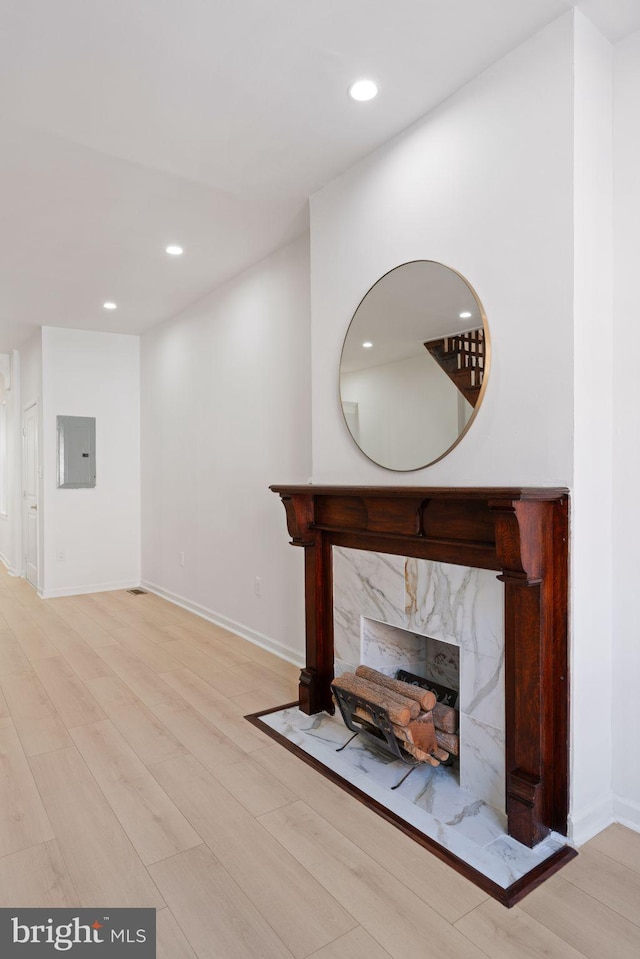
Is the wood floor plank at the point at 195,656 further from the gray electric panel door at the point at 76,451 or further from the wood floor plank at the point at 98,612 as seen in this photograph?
the gray electric panel door at the point at 76,451

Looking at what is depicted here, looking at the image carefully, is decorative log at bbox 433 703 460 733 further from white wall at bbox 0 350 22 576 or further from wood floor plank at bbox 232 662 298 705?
white wall at bbox 0 350 22 576

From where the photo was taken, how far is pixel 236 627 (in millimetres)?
4305

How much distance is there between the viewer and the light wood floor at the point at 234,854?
1.52m

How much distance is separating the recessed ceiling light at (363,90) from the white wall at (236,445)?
4.33ft

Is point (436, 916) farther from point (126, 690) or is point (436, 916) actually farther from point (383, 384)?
point (126, 690)

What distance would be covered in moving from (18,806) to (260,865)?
0.97 m

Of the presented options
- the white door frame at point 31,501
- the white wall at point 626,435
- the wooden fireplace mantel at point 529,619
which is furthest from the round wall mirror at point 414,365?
the white door frame at point 31,501

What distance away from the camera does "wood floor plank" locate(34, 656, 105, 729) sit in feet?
9.46

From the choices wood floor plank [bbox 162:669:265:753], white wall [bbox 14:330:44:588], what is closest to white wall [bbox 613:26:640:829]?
wood floor plank [bbox 162:669:265:753]

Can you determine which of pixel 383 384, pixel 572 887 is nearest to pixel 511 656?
pixel 572 887

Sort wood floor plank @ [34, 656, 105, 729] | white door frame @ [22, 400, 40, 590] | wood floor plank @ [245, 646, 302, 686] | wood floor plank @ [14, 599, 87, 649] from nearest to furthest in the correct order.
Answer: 1. wood floor plank @ [34, 656, 105, 729]
2. wood floor plank @ [245, 646, 302, 686]
3. wood floor plank @ [14, 599, 87, 649]
4. white door frame @ [22, 400, 40, 590]

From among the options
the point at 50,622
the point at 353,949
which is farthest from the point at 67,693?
the point at 353,949

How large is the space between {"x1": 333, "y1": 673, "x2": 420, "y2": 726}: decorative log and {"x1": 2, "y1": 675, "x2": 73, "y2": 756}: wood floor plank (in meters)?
1.28

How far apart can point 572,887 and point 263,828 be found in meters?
0.96
